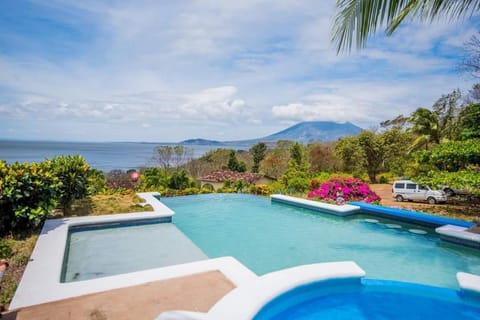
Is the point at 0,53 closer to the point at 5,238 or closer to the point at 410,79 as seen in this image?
the point at 5,238

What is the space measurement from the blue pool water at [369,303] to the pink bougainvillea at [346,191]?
7010 millimetres

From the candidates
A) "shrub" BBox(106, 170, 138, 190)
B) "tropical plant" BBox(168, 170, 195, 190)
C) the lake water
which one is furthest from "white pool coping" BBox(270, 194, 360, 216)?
the lake water

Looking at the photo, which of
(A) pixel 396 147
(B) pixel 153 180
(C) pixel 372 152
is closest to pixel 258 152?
(C) pixel 372 152

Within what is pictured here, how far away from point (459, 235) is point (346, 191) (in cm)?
479

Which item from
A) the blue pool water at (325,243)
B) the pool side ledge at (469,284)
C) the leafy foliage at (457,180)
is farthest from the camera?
the leafy foliage at (457,180)

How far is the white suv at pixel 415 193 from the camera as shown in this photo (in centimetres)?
1195

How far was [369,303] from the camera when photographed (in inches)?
157

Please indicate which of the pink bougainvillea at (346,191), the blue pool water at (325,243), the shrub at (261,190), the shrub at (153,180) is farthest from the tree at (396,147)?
the shrub at (153,180)

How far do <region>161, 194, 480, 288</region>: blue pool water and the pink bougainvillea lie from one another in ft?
4.70

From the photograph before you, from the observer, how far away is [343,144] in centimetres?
2261

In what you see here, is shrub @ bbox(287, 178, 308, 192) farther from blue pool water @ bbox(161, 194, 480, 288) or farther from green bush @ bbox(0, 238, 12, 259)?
green bush @ bbox(0, 238, 12, 259)

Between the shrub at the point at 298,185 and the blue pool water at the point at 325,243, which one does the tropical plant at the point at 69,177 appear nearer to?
the blue pool water at the point at 325,243

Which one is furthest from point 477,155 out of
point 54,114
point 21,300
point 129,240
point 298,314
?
point 54,114

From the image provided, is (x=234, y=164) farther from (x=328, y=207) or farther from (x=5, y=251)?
(x=5, y=251)
